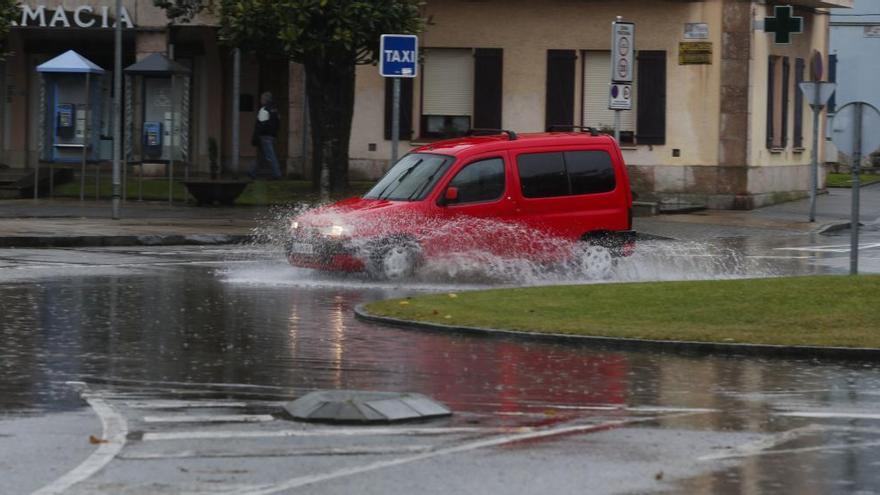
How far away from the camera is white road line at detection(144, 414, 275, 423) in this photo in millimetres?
9945

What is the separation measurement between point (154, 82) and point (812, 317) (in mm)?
22722

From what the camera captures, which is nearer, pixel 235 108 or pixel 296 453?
pixel 296 453

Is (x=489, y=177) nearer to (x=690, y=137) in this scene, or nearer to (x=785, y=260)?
(x=785, y=260)

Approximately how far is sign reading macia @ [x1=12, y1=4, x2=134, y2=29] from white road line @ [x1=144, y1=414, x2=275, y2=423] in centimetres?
2823

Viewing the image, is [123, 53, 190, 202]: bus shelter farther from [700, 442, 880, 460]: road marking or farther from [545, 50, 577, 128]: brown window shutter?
[700, 442, 880, 460]: road marking

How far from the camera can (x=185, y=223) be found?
2825cm

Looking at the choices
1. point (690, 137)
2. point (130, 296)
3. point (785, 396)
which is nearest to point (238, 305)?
point (130, 296)

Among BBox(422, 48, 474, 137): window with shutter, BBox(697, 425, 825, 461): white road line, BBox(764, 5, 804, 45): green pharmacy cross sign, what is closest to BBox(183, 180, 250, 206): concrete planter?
BBox(422, 48, 474, 137): window with shutter

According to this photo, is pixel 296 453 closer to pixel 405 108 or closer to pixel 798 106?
pixel 405 108

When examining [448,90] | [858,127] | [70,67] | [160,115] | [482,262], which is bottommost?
[482,262]

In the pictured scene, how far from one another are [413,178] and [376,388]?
8.82 m

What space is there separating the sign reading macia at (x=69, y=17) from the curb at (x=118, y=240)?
1276 centimetres

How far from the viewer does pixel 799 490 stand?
26.8ft

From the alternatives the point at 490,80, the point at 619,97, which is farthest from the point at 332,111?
the point at 619,97
